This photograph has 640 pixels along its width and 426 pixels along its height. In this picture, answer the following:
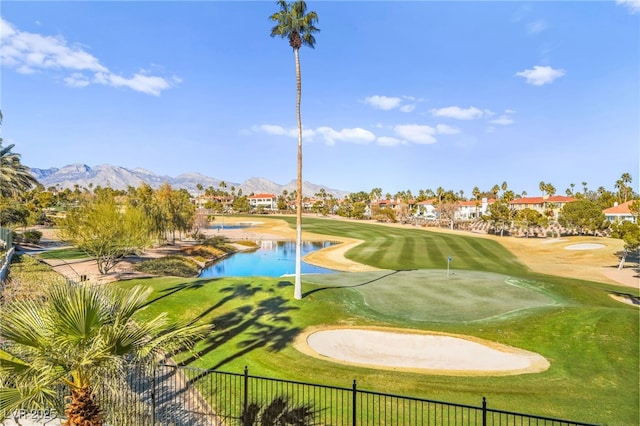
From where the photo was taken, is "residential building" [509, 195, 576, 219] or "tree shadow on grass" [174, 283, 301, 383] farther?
"residential building" [509, 195, 576, 219]

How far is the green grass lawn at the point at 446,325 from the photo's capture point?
12.4 m

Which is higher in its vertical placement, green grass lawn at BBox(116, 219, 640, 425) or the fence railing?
green grass lawn at BBox(116, 219, 640, 425)

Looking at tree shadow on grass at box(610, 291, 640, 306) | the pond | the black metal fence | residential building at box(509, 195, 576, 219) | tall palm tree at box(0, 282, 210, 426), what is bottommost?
the pond

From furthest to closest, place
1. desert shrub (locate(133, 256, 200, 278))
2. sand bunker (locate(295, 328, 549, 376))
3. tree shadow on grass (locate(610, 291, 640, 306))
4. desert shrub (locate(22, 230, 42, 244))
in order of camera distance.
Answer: desert shrub (locate(22, 230, 42, 244)) < desert shrub (locate(133, 256, 200, 278)) < tree shadow on grass (locate(610, 291, 640, 306)) < sand bunker (locate(295, 328, 549, 376))

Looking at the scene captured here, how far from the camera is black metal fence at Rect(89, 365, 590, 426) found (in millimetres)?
10875

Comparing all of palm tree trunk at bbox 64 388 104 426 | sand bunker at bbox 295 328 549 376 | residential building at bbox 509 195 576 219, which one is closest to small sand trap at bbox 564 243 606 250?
sand bunker at bbox 295 328 549 376

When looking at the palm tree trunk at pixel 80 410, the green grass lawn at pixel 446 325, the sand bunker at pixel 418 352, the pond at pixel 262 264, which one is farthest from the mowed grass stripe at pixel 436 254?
the palm tree trunk at pixel 80 410

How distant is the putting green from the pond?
17627 millimetres

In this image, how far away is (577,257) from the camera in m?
56.4

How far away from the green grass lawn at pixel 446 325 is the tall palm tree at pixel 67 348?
7.53 metres

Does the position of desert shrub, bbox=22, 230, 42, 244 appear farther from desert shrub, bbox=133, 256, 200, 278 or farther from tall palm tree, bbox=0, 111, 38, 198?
desert shrub, bbox=133, 256, 200, 278

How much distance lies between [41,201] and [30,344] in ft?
460

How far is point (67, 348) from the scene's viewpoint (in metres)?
7.00

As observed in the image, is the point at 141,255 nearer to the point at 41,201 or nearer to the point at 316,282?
the point at 316,282
